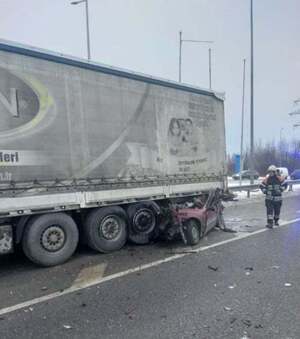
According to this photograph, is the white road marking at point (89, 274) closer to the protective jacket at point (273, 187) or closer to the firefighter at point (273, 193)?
the firefighter at point (273, 193)

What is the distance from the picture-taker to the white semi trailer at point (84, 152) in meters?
5.41

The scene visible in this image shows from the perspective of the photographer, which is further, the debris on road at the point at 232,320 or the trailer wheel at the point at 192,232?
the trailer wheel at the point at 192,232

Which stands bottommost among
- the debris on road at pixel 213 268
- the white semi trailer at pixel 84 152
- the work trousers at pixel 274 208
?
the debris on road at pixel 213 268

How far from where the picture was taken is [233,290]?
14.9 feet

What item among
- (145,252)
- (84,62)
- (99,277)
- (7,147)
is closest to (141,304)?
(99,277)

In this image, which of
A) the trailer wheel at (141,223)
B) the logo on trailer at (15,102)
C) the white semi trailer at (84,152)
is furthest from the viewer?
the trailer wheel at (141,223)

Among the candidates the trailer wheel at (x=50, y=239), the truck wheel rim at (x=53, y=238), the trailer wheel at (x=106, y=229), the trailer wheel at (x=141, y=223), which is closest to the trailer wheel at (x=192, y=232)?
the trailer wheel at (x=141, y=223)

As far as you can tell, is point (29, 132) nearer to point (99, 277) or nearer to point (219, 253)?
point (99, 277)

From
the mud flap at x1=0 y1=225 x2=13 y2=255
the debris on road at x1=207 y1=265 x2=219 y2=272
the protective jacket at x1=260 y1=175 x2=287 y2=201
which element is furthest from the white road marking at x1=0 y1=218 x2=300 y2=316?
the protective jacket at x1=260 y1=175 x2=287 y2=201

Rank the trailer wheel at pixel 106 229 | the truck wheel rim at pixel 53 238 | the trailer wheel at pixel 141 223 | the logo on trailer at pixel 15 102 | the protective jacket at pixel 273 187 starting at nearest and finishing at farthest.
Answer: the logo on trailer at pixel 15 102
the truck wheel rim at pixel 53 238
the trailer wheel at pixel 106 229
the trailer wheel at pixel 141 223
the protective jacket at pixel 273 187

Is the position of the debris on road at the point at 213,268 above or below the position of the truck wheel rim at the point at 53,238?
below

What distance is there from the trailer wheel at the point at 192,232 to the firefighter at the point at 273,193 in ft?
8.52

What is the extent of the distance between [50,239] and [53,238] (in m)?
0.05

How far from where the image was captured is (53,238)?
5.85 meters
